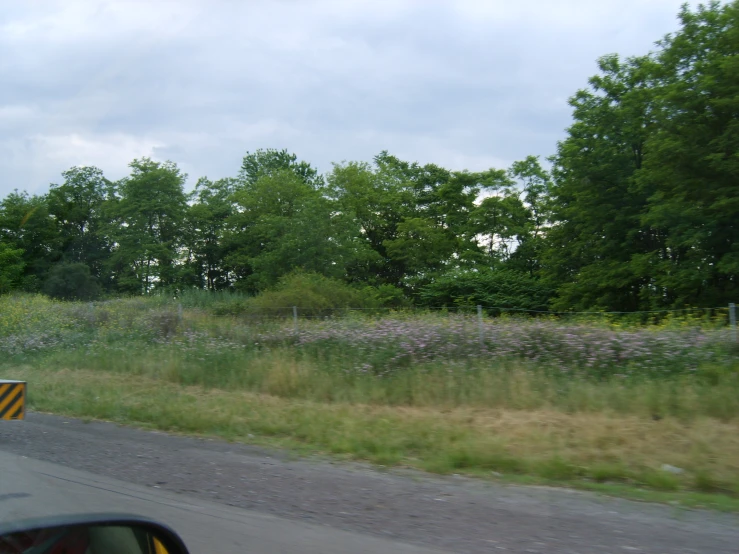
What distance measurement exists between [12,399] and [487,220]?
165ft

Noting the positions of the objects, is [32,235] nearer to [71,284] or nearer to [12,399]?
[71,284]

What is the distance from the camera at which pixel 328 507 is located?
638 cm

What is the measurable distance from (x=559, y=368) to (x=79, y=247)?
6093 cm

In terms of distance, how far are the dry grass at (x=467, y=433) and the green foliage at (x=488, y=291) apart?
3356cm

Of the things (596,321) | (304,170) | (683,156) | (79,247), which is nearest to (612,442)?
(596,321)

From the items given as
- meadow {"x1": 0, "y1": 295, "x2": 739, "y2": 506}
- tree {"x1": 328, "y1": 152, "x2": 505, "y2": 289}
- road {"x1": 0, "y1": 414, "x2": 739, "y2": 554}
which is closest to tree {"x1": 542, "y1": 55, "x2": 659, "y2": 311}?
tree {"x1": 328, "y1": 152, "x2": 505, "y2": 289}

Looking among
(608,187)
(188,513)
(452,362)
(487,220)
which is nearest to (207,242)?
(487,220)

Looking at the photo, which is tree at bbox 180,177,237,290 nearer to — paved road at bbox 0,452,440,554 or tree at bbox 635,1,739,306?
tree at bbox 635,1,739,306

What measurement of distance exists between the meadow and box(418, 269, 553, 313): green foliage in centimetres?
2698

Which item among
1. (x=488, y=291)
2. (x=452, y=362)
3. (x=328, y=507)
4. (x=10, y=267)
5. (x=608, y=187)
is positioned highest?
(x=608, y=187)

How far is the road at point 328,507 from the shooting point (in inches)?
209

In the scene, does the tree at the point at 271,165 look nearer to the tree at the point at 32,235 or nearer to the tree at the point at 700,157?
the tree at the point at 32,235

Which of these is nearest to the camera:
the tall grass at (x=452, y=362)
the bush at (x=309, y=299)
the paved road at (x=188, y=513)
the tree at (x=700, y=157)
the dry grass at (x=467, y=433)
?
the paved road at (x=188, y=513)

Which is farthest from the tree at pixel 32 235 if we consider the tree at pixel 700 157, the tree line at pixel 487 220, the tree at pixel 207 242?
the tree at pixel 700 157
